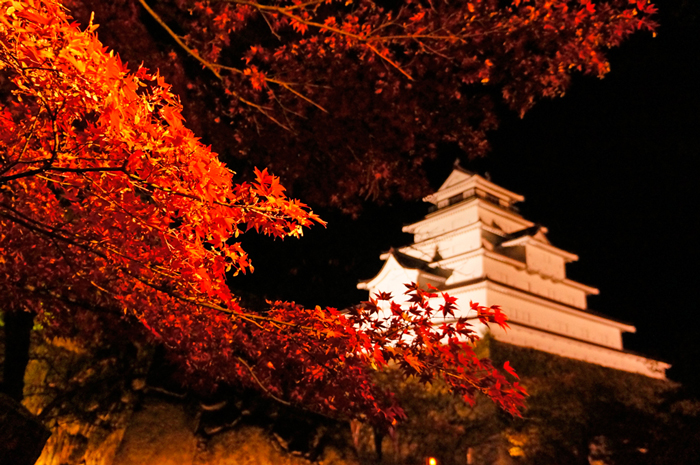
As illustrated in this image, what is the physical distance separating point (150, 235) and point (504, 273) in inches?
816

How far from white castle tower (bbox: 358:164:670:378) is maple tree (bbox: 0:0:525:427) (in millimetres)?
16401

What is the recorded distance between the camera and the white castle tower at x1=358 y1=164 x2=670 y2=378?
69.4 feet

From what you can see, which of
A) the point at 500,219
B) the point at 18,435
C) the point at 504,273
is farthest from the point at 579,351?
the point at 18,435

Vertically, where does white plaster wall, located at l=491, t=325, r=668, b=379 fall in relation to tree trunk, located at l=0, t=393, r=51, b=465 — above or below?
above

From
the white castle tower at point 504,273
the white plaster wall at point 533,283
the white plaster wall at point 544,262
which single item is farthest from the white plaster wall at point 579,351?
the white plaster wall at point 544,262

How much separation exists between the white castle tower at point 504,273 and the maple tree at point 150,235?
16.4 meters

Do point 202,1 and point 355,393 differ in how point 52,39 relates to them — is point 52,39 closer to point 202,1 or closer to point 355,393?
point 355,393

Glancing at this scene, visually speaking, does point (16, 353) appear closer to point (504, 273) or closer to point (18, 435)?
point (18, 435)

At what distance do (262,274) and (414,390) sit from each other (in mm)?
9334

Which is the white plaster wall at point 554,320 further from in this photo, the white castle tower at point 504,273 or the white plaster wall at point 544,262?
the white plaster wall at point 544,262

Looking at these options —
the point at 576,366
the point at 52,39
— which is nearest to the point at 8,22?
the point at 52,39

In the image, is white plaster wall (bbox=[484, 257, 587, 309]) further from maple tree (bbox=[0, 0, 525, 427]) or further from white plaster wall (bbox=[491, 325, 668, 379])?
maple tree (bbox=[0, 0, 525, 427])

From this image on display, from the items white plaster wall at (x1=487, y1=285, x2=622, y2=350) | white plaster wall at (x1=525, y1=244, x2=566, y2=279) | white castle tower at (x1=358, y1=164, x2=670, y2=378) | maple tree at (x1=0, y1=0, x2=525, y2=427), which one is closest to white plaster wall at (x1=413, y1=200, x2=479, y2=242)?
white castle tower at (x1=358, y1=164, x2=670, y2=378)

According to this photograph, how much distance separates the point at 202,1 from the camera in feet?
23.6
